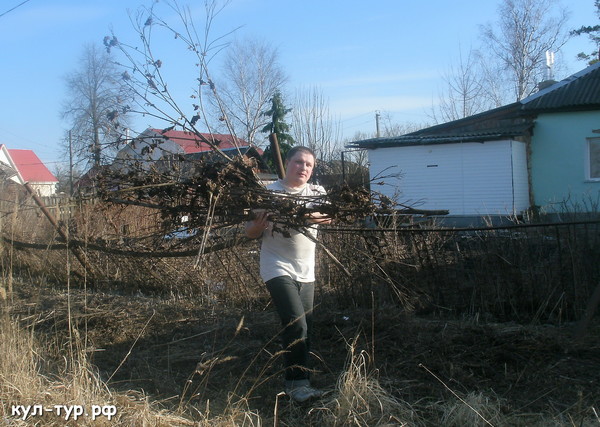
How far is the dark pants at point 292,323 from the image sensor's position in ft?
11.0

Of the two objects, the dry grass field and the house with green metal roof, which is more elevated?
the house with green metal roof

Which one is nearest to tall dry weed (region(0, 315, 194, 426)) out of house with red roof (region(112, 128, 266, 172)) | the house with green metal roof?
house with red roof (region(112, 128, 266, 172))

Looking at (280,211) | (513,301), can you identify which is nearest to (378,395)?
(280,211)

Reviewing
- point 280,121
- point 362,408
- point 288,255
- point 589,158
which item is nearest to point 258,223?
point 288,255

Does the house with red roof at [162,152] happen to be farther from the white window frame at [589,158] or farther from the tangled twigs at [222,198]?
the white window frame at [589,158]

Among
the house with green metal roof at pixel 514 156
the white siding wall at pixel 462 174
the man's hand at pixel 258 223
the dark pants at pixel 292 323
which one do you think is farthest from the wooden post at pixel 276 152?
the white siding wall at pixel 462 174

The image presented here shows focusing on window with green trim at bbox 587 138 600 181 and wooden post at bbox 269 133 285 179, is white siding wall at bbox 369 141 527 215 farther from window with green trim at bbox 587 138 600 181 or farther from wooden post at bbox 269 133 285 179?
wooden post at bbox 269 133 285 179

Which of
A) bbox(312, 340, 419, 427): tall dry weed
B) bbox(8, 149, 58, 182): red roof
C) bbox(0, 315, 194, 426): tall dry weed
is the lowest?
bbox(312, 340, 419, 427): tall dry weed

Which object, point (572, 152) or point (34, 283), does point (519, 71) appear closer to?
point (572, 152)

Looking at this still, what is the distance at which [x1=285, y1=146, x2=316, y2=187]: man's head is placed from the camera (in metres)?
3.57

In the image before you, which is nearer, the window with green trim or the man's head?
the man's head

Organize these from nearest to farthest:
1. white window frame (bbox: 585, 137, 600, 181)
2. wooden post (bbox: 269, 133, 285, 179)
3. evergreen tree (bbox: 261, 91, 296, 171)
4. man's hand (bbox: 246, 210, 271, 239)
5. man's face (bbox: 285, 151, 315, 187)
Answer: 1. man's hand (bbox: 246, 210, 271, 239)
2. man's face (bbox: 285, 151, 315, 187)
3. wooden post (bbox: 269, 133, 285, 179)
4. white window frame (bbox: 585, 137, 600, 181)
5. evergreen tree (bbox: 261, 91, 296, 171)

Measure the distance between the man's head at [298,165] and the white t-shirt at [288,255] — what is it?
0.11m

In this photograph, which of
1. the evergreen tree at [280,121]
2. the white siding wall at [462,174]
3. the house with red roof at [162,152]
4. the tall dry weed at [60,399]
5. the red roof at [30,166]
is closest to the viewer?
the tall dry weed at [60,399]
